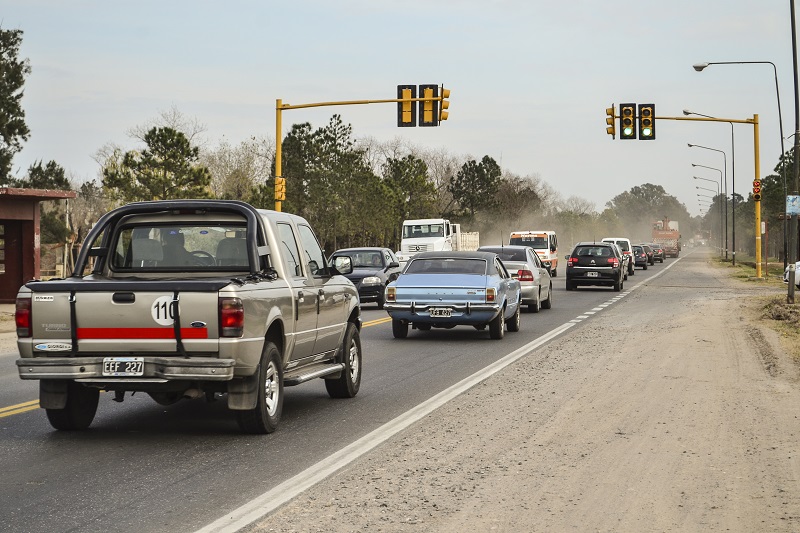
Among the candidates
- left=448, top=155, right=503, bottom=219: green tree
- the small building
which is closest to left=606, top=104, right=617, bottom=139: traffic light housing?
the small building

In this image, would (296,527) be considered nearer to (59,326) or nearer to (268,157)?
(59,326)

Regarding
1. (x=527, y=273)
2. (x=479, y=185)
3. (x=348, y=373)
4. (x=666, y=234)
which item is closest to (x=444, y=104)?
(x=527, y=273)

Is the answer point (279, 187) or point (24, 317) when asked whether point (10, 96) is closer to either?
point (279, 187)

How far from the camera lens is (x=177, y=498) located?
7.06m

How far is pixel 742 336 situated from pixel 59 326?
14.2 meters

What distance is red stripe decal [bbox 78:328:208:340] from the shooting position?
875 cm

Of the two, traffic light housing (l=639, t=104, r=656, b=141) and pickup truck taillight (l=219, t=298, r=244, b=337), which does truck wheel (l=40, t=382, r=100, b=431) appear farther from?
traffic light housing (l=639, t=104, r=656, b=141)

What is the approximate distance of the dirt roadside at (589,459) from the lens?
655cm

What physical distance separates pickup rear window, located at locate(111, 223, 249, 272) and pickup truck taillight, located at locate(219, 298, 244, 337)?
4.37 feet

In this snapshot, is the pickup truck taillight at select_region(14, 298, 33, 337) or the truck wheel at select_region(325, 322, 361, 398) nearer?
the pickup truck taillight at select_region(14, 298, 33, 337)

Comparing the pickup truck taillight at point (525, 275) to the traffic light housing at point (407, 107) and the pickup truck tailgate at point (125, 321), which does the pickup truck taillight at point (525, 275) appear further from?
the pickup truck tailgate at point (125, 321)

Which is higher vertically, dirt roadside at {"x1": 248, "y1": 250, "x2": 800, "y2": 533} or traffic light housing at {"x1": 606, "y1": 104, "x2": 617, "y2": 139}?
traffic light housing at {"x1": 606, "y1": 104, "x2": 617, "y2": 139}

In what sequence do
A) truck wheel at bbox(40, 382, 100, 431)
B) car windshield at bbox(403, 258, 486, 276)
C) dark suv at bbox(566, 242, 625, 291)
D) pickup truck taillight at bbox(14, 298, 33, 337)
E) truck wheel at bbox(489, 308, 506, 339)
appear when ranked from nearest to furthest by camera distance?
pickup truck taillight at bbox(14, 298, 33, 337), truck wheel at bbox(40, 382, 100, 431), truck wheel at bbox(489, 308, 506, 339), car windshield at bbox(403, 258, 486, 276), dark suv at bbox(566, 242, 625, 291)

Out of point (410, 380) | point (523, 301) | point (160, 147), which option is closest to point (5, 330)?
point (523, 301)
